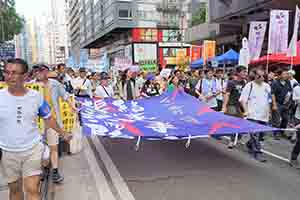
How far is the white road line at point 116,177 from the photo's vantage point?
5.02 meters

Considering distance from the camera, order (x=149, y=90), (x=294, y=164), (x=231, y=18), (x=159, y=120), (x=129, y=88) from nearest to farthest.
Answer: (x=294, y=164)
(x=159, y=120)
(x=129, y=88)
(x=149, y=90)
(x=231, y=18)

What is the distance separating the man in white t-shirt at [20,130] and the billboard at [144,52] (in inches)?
2142

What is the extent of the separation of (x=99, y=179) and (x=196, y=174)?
156 centimetres

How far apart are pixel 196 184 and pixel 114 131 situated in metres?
1.69

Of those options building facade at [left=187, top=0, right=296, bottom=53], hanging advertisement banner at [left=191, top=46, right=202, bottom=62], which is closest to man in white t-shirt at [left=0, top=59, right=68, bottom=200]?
building facade at [left=187, top=0, right=296, bottom=53]

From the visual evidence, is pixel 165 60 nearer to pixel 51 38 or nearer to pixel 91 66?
pixel 91 66

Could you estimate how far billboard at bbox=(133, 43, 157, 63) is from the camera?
5809 cm

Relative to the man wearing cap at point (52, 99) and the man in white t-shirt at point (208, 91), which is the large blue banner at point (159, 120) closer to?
the man wearing cap at point (52, 99)

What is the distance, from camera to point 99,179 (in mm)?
5699

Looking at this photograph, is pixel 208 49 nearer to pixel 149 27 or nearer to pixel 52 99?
pixel 52 99

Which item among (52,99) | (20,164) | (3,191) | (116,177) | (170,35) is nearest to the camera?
(20,164)

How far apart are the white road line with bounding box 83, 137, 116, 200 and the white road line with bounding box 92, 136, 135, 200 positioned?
140mm

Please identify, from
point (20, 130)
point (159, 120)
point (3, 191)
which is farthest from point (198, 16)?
point (20, 130)

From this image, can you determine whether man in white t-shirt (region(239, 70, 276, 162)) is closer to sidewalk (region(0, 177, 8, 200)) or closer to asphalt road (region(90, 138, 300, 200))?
asphalt road (region(90, 138, 300, 200))
